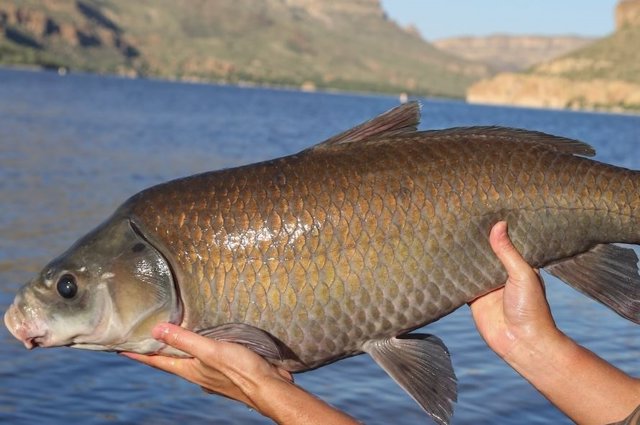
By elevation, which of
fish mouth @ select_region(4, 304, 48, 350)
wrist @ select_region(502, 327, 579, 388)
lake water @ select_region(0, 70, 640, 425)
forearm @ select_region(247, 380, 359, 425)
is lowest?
lake water @ select_region(0, 70, 640, 425)

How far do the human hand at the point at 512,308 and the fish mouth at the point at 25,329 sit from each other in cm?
177

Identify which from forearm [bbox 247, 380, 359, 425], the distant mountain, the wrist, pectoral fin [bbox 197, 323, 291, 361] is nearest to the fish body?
pectoral fin [bbox 197, 323, 291, 361]

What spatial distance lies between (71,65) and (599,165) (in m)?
193

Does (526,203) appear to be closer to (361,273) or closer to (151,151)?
(361,273)

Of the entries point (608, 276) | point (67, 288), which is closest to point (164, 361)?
point (67, 288)

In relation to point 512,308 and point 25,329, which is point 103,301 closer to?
point 25,329

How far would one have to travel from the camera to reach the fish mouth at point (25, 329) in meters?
3.87

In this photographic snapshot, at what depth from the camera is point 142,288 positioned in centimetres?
385

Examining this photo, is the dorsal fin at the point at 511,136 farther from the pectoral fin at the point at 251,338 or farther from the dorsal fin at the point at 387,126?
the pectoral fin at the point at 251,338

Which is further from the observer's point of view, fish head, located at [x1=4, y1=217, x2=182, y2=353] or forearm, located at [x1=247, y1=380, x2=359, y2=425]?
forearm, located at [x1=247, y1=380, x2=359, y2=425]

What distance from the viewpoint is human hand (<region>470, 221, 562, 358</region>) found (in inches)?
156

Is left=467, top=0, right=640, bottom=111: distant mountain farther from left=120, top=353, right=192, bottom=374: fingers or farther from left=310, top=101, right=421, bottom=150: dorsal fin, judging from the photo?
left=120, top=353, right=192, bottom=374: fingers

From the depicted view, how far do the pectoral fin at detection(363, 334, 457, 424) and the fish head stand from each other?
843 millimetres

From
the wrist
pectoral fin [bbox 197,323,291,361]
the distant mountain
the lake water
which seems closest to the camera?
pectoral fin [bbox 197,323,291,361]
